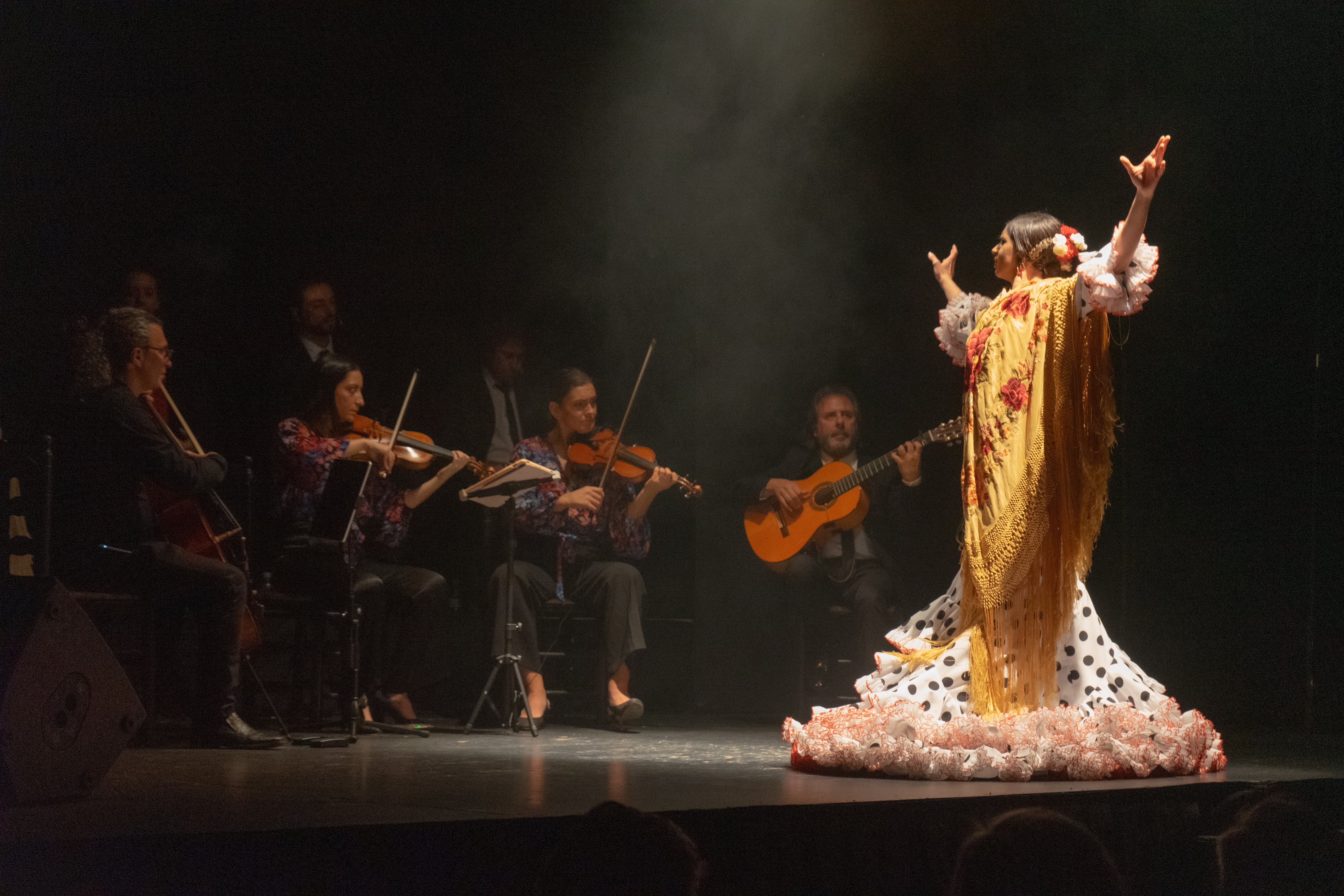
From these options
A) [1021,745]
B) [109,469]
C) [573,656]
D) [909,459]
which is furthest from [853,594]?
[109,469]

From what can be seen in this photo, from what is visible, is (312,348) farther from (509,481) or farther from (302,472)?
(509,481)

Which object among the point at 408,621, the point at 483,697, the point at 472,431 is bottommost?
the point at 483,697

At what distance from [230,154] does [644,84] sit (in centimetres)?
171

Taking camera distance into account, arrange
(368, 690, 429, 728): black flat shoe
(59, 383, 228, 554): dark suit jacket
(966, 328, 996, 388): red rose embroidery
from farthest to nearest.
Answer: (368, 690, 429, 728): black flat shoe
(59, 383, 228, 554): dark suit jacket
(966, 328, 996, 388): red rose embroidery

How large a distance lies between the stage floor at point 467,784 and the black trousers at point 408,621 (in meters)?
0.41

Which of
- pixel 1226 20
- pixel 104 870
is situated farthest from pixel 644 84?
pixel 104 870

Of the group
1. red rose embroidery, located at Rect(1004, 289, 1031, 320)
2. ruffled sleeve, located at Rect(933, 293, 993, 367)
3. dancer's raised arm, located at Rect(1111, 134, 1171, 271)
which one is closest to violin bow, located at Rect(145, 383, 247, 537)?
ruffled sleeve, located at Rect(933, 293, 993, 367)

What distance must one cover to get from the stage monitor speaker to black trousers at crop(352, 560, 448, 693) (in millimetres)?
1836

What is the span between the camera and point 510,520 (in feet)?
15.0

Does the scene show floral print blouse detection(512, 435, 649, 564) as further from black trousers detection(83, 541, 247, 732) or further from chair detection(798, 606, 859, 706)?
black trousers detection(83, 541, 247, 732)

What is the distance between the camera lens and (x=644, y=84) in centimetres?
555

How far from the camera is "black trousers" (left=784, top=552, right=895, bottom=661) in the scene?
15.7 feet

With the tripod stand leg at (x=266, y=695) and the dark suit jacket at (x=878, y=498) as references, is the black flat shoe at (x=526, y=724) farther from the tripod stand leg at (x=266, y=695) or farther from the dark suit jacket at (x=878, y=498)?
the dark suit jacket at (x=878, y=498)

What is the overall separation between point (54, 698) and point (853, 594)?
295 cm
